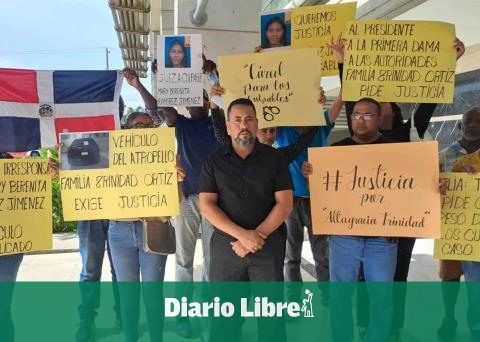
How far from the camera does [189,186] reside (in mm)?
3645

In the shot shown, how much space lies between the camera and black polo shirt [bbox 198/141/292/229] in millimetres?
2668

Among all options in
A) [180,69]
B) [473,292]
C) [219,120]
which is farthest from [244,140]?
[473,292]

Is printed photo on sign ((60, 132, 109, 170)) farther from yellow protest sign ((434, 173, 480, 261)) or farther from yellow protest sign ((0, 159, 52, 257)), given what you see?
yellow protest sign ((434, 173, 480, 261))

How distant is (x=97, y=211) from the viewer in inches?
120

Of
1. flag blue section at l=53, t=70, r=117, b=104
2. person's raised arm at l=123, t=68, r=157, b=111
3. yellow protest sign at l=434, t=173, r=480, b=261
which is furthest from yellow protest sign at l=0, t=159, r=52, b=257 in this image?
yellow protest sign at l=434, t=173, r=480, b=261

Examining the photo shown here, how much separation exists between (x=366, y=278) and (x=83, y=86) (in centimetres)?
244

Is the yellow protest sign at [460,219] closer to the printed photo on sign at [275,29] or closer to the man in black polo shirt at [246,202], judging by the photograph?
the man in black polo shirt at [246,202]

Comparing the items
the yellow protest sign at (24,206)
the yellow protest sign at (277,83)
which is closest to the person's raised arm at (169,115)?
the yellow protest sign at (277,83)

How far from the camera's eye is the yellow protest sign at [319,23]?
12.1ft

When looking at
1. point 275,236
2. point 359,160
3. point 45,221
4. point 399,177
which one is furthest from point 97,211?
point 399,177

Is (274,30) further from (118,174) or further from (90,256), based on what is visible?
(90,256)

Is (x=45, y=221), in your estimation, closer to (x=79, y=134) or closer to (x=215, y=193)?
(x=79, y=134)

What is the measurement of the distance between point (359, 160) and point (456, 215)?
758mm

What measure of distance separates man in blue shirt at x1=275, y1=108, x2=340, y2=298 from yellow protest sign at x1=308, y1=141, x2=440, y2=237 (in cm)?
45
